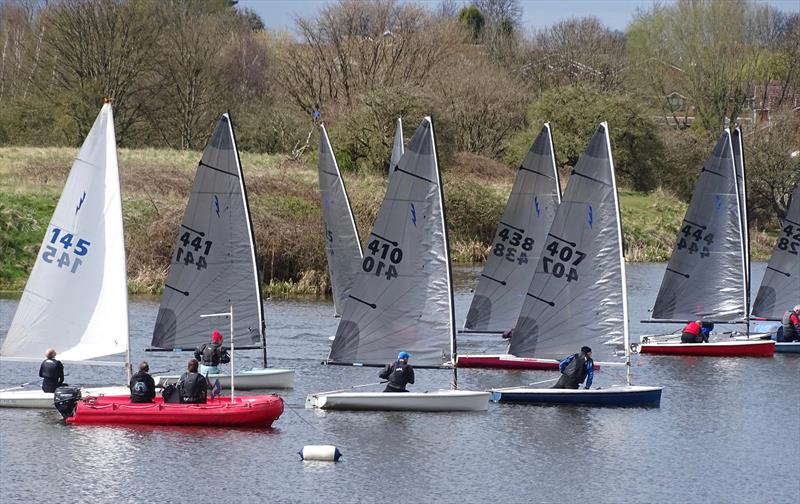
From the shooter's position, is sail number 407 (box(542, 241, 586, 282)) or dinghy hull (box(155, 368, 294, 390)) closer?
sail number 407 (box(542, 241, 586, 282))

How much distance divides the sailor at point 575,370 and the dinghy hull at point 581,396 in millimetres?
298

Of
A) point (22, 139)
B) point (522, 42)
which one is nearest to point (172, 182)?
point (22, 139)

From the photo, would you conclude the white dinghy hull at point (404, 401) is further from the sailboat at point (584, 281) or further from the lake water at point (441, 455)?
the sailboat at point (584, 281)

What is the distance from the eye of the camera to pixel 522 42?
12850 centimetres

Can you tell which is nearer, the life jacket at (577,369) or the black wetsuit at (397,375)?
the black wetsuit at (397,375)

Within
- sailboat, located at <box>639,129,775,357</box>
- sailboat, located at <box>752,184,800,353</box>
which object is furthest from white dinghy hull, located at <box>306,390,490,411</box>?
sailboat, located at <box>752,184,800,353</box>

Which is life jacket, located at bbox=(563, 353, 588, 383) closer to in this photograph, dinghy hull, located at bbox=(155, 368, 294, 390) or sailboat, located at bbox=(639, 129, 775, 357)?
dinghy hull, located at bbox=(155, 368, 294, 390)

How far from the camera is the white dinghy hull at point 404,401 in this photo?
30.6 metres

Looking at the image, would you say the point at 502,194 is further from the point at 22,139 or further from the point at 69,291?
the point at 69,291

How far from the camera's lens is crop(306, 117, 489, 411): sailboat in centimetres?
3062

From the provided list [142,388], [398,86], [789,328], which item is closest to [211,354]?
[142,388]

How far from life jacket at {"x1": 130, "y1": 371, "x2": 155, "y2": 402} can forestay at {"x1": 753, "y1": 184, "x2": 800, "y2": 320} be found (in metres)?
22.9

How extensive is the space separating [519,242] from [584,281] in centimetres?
718

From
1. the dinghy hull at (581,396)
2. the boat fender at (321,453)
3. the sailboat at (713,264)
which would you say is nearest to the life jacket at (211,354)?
the boat fender at (321,453)
